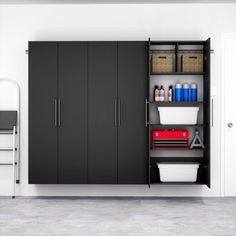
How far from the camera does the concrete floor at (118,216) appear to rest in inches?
163

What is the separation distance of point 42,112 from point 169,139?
1.77 meters

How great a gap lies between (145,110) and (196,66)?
92 centimetres

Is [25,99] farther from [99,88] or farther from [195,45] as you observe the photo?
[195,45]

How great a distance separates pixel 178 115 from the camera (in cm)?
555

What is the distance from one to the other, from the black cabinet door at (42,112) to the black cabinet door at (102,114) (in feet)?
1.62

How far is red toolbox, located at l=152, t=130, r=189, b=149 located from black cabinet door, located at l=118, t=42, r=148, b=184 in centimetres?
15

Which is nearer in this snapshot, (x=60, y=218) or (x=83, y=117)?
(x=60, y=218)

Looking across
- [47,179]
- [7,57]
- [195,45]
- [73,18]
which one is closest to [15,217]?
[47,179]

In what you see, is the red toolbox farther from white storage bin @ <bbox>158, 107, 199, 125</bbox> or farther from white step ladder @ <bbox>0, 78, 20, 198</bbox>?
white step ladder @ <bbox>0, 78, 20, 198</bbox>

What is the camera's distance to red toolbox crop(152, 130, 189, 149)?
18.2 ft

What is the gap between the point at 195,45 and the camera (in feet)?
19.0

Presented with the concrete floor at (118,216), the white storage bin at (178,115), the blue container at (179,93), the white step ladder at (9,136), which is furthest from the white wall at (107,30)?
the blue container at (179,93)

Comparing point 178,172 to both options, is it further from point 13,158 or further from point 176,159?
point 13,158

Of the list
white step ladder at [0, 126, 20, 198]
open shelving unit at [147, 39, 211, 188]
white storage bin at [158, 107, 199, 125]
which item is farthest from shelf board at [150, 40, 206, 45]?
white step ladder at [0, 126, 20, 198]
